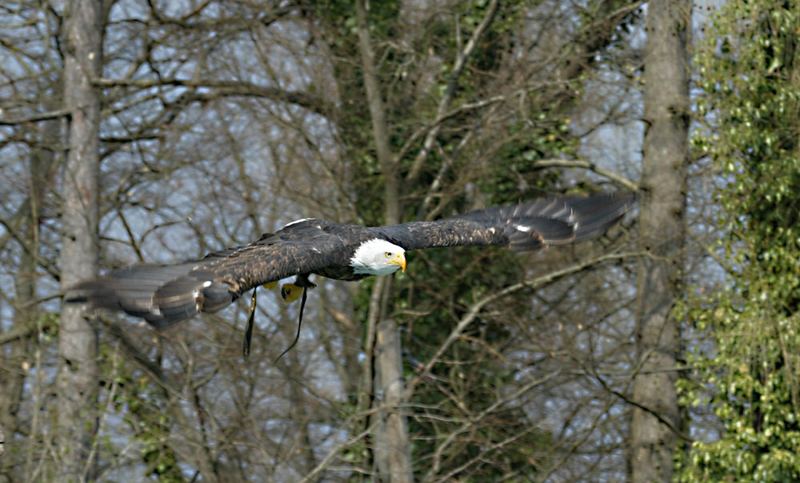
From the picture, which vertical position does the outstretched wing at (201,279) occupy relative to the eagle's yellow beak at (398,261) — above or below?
below

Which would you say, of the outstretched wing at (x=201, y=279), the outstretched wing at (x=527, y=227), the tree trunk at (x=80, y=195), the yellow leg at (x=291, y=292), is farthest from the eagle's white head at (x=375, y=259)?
the tree trunk at (x=80, y=195)

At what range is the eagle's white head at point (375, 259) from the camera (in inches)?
384

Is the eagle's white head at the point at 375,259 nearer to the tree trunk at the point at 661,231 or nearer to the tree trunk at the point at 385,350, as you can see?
the tree trunk at the point at 385,350

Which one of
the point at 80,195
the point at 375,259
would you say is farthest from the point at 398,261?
the point at 80,195

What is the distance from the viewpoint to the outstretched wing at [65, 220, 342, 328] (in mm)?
7852

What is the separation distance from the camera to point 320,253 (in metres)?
9.44

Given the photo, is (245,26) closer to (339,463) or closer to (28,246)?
(28,246)

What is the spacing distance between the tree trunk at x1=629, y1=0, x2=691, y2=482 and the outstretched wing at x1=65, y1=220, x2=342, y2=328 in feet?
21.2

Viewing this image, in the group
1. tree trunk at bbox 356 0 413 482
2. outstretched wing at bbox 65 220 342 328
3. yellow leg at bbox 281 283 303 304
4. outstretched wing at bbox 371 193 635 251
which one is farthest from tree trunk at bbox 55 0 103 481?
outstretched wing at bbox 65 220 342 328

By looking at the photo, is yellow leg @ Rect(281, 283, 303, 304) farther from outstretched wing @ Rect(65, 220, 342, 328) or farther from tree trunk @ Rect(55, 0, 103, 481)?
tree trunk @ Rect(55, 0, 103, 481)

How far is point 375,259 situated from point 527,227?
5.58 feet

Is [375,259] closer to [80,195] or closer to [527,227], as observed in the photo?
[527,227]

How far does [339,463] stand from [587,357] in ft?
9.56

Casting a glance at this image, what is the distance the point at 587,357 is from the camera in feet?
47.6
